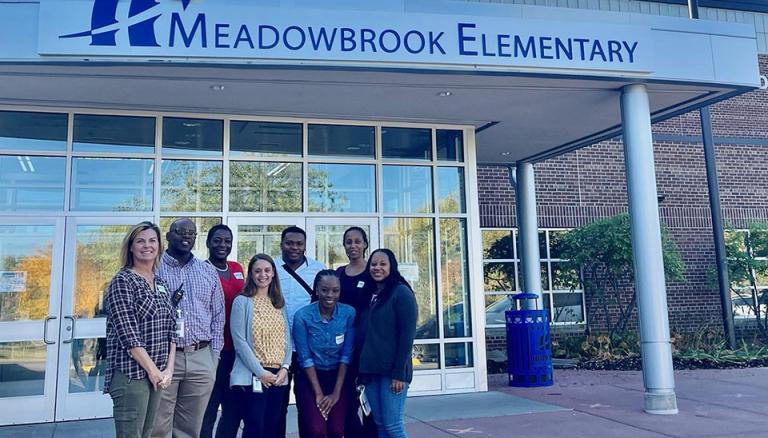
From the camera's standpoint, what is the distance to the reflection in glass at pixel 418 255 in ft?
30.1

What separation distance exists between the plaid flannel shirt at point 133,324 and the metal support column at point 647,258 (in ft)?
18.0

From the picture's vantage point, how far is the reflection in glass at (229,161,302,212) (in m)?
8.62

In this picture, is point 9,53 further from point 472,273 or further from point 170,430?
point 472,273

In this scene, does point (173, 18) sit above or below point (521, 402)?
above

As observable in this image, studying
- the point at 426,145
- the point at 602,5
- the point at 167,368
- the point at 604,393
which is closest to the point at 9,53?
the point at 167,368

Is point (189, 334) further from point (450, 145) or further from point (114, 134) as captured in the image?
point (450, 145)

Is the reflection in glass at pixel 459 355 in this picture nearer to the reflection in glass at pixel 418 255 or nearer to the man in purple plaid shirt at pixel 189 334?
the reflection in glass at pixel 418 255

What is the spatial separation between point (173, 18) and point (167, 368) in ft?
12.4

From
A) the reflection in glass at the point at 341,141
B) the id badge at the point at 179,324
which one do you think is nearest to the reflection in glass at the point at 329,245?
the reflection in glass at the point at 341,141

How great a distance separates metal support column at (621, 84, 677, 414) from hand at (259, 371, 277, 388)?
465cm

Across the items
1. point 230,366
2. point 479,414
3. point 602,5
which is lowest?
point 479,414

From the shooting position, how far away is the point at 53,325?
7672mm

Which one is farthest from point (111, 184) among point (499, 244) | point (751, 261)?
point (751, 261)

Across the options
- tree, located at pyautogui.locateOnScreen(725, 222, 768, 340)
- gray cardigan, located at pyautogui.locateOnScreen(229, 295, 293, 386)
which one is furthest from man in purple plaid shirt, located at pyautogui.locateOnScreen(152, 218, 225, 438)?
tree, located at pyautogui.locateOnScreen(725, 222, 768, 340)
